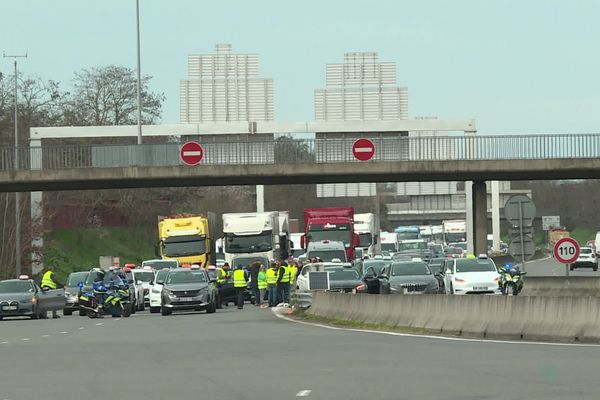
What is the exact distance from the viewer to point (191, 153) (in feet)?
187

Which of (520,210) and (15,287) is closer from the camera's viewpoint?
(520,210)

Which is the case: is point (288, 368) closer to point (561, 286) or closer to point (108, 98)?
point (561, 286)

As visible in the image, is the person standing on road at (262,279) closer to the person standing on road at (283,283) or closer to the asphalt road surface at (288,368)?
the person standing on road at (283,283)

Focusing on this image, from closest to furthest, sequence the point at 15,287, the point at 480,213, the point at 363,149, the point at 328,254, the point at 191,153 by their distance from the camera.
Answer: the point at 15,287 → the point at 363,149 → the point at 191,153 → the point at 480,213 → the point at 328,254

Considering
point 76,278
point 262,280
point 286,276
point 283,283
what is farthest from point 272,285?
point 76,278

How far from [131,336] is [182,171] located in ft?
76.1

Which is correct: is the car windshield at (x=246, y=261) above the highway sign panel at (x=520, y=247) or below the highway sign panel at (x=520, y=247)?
below

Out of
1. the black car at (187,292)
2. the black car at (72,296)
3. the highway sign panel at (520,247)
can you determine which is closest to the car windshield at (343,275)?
the black car at (187,292)

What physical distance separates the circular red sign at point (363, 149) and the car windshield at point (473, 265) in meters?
11.4

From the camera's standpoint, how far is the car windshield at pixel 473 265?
44656 millimetres

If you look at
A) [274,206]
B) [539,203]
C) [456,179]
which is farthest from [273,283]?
[539,203]

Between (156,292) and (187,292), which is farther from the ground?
(187,292)

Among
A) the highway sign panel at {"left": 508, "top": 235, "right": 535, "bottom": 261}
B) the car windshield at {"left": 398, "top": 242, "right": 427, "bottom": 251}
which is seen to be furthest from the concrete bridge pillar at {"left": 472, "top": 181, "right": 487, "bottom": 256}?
the car windshield at {"left": 398, "top": 242, "right": 427, "bottom": 251}

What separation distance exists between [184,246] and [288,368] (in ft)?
135
